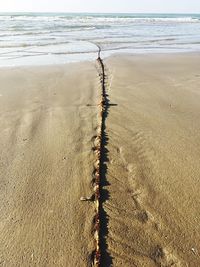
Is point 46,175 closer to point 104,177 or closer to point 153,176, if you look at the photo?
point 104,177

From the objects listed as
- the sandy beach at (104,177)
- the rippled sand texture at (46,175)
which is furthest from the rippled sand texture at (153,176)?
the rippled sand texture at (46,175)

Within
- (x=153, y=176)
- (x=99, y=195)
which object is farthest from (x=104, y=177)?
(x=153, y=176)

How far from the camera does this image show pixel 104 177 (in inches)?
131

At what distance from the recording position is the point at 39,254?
2.40 m

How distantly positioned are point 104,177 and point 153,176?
0.50 meters

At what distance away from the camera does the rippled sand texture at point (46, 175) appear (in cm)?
246

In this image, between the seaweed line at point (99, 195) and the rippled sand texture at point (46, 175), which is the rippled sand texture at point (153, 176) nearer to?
the seaweed line at point (99, 195)

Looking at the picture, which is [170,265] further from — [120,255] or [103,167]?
[103,167]

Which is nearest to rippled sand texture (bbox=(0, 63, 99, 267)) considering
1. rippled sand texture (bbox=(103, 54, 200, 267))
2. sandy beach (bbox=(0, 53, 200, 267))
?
sandy beach (bbox=(0, 53, 200, 267))

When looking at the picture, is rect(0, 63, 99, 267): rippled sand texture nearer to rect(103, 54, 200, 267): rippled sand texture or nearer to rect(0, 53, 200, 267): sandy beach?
rect(0, 53, 200, 267): sandy beach

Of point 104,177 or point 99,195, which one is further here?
point 104,177

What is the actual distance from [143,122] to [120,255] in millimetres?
2665

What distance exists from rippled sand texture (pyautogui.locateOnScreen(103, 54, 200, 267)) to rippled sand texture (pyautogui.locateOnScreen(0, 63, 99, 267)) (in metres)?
0.28

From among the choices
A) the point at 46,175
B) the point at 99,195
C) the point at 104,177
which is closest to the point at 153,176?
the point at 104,177
